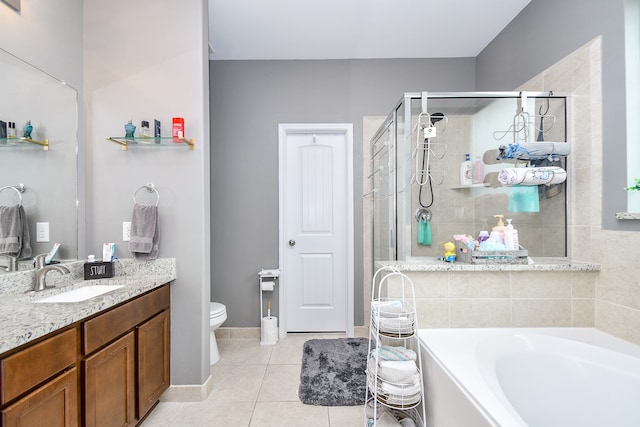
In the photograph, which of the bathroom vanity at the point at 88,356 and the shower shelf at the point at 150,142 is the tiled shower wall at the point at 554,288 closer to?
Answer: the bathroom vanity at the point at 88,356

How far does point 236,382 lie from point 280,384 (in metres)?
0.33

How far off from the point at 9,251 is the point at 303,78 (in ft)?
8.57

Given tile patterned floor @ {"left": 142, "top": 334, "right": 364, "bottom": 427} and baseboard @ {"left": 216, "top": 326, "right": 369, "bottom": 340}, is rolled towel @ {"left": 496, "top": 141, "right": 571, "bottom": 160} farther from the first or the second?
baseboard @ {"left": 216, "top": 326, "right": 369, "bottom": 340}

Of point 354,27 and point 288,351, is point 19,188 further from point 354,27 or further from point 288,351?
point 354,27

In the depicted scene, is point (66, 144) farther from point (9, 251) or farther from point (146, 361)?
point (146, 361)

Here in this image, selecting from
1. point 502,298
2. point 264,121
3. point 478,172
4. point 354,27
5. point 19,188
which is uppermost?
point 354,27

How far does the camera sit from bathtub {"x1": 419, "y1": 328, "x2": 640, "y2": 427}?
46.0 inches

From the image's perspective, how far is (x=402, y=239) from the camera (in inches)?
74.9

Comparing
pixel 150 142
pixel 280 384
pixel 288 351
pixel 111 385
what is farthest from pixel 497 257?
pixel 150 142

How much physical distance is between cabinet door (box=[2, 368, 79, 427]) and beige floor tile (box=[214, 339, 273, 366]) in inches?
53.1

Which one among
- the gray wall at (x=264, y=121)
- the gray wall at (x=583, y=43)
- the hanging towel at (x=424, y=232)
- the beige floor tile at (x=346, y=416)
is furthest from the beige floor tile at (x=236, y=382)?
the gray wall at (x=583, y=43)

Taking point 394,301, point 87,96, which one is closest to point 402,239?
point 394,301

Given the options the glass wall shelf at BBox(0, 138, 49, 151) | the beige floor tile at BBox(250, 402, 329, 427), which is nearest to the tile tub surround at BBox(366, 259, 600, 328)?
the beige floor tile at BBox(250, 402, 329, 427)

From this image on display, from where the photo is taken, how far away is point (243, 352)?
2607 mm
